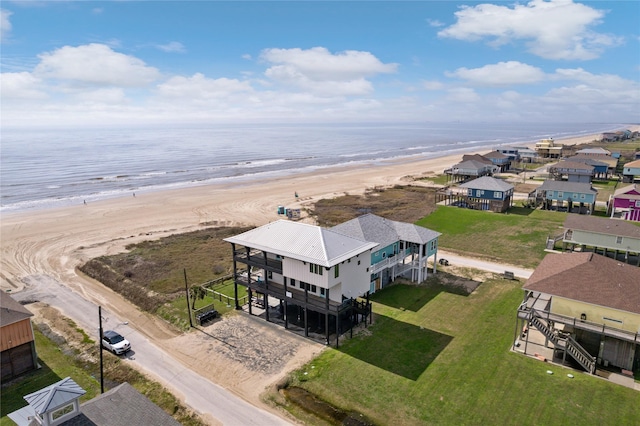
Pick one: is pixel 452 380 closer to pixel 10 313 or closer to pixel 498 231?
pixel 10 313

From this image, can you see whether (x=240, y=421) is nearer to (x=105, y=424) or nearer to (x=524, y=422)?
(x=105, y=424)

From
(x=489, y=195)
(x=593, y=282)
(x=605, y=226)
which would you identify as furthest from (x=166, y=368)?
(x=489, y=195)

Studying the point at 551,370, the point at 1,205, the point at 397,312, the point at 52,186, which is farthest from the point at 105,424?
the point at 52,186

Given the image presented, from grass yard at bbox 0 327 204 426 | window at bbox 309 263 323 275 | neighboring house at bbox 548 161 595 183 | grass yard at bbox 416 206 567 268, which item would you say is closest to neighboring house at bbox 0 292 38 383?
grass yard at bbox 0 327 204 426

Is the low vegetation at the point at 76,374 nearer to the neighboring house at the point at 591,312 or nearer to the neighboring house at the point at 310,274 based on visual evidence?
the neighboring house at the point at 310,274

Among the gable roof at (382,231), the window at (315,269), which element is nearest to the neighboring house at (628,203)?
the gable roof at (382,231)

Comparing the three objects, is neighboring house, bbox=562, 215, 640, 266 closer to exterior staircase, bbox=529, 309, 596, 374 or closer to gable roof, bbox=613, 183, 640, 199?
gable roof, bbox=613, 183, 640, 199
